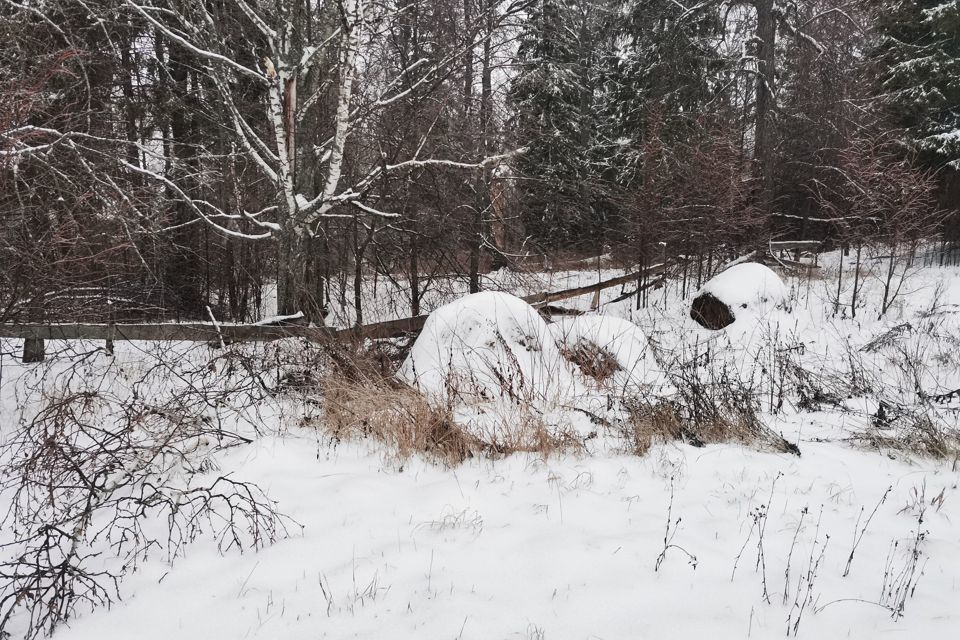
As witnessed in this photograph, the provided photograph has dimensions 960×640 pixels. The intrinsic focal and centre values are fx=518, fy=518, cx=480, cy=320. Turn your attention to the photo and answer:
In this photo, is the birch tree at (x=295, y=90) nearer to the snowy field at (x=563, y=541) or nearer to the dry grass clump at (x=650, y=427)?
the snowy field at (x=563, y=541)

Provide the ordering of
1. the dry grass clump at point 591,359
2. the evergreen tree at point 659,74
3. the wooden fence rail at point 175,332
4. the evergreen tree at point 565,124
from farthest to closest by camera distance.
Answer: the evergreen tree at point 565,124 → the evergreen tree at point 659,74 → the dry grass clump at point 591,359 → the wooden fence rail at point 175,332

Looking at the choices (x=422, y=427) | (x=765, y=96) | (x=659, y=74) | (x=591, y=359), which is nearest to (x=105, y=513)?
(x=422, y=427)

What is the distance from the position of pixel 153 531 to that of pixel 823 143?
21251mm

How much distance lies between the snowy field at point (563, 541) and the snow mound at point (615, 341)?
1.30 metres

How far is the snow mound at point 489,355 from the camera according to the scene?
487 centimetres

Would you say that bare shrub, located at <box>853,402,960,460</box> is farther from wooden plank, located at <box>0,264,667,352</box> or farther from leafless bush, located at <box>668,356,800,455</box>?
wooden plank, located at <box>0,264,667,352</box>

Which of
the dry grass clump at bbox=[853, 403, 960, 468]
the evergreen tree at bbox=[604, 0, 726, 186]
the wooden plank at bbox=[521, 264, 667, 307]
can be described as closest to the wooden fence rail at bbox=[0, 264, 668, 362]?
the wooden plank at bbox=[521, 264, 667, 307]

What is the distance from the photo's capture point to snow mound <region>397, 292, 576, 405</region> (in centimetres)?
487

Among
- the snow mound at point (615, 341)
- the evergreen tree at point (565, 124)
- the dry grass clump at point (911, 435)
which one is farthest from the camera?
the evergreen tree at point (565, 124)

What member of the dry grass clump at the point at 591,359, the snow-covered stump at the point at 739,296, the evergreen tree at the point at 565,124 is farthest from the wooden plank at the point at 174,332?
the evergreen tree at the point at 565,124

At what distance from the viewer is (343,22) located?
551 cm

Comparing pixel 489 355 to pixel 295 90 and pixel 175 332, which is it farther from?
pixel 295 90

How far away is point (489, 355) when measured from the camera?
210 inches

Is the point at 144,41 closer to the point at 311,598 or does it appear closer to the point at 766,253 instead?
the point at 311,598
